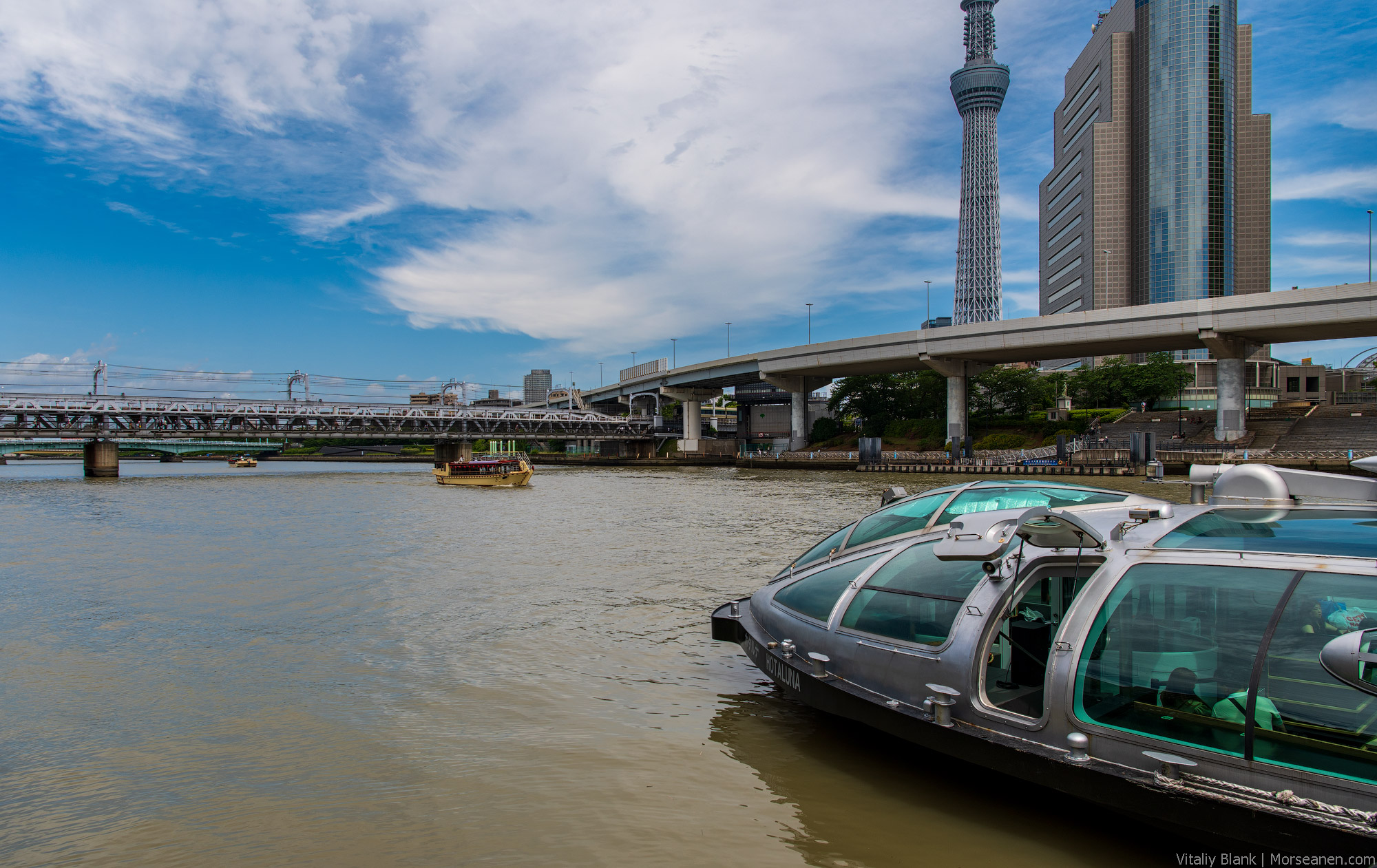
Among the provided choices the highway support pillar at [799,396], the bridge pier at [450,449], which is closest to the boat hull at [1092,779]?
the highway support pillar at [799,396]

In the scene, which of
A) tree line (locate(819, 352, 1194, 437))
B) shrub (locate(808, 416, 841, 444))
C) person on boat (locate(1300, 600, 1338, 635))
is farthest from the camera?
shrub (locate(808, 416, 841, 444))

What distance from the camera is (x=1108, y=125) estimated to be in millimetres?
131750

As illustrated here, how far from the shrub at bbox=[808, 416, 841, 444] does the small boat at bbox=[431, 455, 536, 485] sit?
47.7m

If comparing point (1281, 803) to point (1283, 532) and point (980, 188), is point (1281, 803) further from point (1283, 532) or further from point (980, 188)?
point (980, 188)

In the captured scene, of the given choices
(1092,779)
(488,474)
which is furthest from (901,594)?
(488,474)

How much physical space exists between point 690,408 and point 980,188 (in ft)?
382

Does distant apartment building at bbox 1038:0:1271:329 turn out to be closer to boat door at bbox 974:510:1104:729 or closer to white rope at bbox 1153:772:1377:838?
boat door at bbox 974:510:1104:729

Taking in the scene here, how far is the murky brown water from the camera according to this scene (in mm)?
5359

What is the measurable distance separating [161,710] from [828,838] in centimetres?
718

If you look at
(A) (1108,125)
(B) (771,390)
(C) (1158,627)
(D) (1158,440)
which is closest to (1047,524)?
(C) (1158,627)

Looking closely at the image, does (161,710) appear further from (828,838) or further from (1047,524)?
(1047,524)

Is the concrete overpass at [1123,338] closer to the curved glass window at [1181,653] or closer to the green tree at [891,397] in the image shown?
the green tree at [891,397]

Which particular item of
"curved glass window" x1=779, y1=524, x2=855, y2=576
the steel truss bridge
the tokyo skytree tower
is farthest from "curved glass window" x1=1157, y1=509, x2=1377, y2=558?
the tokyo skytree tower

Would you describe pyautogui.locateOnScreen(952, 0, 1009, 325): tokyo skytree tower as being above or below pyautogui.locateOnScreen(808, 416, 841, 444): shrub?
above
